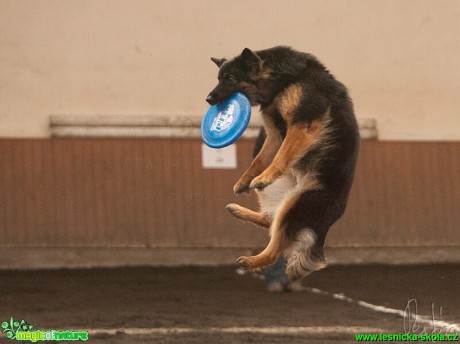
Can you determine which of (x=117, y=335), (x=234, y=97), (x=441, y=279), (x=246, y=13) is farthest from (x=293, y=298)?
(x=234, y=97)

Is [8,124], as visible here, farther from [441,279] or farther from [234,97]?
[234,97]

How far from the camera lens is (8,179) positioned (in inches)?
822

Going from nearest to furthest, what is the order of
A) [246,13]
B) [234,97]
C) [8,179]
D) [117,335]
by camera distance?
[234,97], [246,13], [117,335], [8,179]

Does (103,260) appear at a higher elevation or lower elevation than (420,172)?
lower

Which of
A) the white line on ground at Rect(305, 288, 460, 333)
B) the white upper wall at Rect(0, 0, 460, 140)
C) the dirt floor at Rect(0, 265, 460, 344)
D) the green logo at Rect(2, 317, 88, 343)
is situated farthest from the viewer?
the white line on ground at Rect(305, 288, 460, 333)

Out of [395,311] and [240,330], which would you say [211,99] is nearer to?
[240,330]

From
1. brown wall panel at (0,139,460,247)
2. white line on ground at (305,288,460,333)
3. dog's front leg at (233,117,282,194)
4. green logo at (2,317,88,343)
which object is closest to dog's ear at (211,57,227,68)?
dog's front leg at (233,117,282,194)

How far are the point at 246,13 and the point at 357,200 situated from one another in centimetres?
1193

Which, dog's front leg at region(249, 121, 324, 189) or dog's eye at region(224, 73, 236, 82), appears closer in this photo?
dog's front leg at region(249, 121, 324, 189)

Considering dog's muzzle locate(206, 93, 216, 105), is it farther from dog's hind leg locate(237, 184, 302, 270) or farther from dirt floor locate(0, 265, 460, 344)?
dirt floor locate(0, 265, 460, 344)

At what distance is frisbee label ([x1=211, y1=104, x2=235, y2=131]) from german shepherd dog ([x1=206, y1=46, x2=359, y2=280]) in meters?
0.13

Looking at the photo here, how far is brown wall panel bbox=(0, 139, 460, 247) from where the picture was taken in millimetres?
20672
